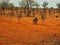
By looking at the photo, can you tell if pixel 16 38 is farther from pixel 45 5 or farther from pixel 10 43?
pixel 45 5

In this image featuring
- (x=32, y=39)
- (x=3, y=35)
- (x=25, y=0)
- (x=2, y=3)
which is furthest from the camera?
(x=25, y=0)

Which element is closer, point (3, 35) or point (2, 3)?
point (3, 35)

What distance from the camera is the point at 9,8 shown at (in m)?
54.6

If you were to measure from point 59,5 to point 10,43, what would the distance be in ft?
157

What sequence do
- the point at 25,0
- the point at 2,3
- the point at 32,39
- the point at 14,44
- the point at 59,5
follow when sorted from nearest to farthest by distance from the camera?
the point at 14,44
the point at 32,39
the point at 2,3
the point at 25,0
the point at 59,5

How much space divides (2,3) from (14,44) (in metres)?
36.1

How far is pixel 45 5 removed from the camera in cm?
6462

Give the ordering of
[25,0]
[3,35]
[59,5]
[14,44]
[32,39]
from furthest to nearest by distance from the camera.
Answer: [59,5] < [25,0] < [3,35] < [32,39] < [14,44]

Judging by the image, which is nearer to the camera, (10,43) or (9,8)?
(10,43)

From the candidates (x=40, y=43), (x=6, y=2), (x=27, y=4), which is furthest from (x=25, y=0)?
(x=40, y=43)

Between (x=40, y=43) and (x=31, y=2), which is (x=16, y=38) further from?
(x=31, y=2)

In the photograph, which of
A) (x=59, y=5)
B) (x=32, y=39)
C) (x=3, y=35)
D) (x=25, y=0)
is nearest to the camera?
(x=32, y=39)

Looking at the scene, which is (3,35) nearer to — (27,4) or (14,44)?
(14,44)

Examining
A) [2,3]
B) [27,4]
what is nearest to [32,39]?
[2,3]
